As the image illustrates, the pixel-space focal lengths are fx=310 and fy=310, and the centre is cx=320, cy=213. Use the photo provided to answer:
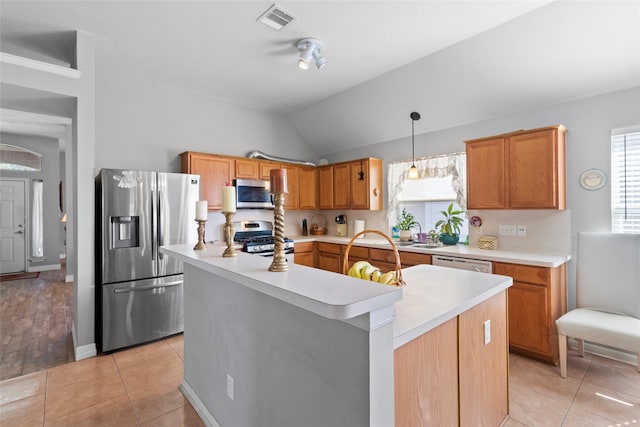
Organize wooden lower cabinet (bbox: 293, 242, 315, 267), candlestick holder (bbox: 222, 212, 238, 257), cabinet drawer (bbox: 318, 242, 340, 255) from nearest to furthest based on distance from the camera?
candlestick holder (bbox: 222, 212, 238, 257)
cabinet drawer (bbox: 318, 242, 340, 255)
wooden lower cabinet (bbox: 293, 242, 315, 267)

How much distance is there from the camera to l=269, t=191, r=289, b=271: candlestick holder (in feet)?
4.34

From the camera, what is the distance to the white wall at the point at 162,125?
3.69 metres

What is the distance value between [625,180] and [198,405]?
4063 millimetres

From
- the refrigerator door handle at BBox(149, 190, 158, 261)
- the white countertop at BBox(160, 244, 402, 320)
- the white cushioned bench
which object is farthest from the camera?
the refrigerator door handle at BBox(149, 190, 158, 261)

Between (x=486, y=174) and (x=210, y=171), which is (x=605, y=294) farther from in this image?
(x=210, y=171)

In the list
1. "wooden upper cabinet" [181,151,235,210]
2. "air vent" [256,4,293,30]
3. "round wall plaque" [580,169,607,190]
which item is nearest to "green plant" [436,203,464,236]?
"round wall plaque" [580,169,607,190]

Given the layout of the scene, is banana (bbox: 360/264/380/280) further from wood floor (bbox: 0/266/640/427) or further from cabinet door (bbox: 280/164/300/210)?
cabinet door (bbox: 280/164/300/210)

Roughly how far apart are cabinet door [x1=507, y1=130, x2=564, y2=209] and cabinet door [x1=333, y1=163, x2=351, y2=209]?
7.69 feet

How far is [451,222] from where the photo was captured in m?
3.98

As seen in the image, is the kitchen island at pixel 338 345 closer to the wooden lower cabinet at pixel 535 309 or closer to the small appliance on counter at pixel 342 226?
the wooden lower cabinet at pixel 535 309

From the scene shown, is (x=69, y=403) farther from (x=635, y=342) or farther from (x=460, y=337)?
(x=635, y=342)

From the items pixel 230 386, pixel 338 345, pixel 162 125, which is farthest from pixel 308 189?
pixel 338 345

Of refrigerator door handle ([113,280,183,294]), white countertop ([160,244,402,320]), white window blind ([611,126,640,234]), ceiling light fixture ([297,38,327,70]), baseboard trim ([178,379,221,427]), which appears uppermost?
ceiling light fixture ([297,38,327,70])

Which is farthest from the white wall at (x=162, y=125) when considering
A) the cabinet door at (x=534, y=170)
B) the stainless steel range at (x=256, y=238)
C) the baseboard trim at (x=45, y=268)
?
the baseboard trim at (x=45, y=268)
